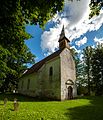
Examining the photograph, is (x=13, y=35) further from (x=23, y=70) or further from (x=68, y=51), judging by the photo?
(x=23, y=70)

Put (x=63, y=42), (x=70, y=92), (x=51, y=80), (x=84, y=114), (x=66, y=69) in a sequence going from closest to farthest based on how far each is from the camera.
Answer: (x=84, y=114)
(x=70, y=92)
(x=66, y=69)
(x=51, y=80)
(x=63, y=42)

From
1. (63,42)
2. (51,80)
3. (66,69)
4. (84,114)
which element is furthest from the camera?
(63,42)

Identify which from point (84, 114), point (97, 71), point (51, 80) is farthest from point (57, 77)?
point (97, 71)

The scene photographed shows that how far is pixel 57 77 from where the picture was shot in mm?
32688

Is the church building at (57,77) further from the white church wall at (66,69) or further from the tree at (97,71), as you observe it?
the tree at (97,71)

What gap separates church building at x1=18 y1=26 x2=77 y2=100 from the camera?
106 ft

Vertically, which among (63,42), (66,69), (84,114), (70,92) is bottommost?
(84,114)

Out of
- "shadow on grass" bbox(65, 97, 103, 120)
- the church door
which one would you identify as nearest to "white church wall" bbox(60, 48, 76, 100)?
the church door

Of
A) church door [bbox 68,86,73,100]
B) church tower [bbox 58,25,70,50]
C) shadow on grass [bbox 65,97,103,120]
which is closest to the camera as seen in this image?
shadow on grass [bbox 65,97,103,120]

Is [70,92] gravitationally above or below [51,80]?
below

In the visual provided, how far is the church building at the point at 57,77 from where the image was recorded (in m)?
32.2

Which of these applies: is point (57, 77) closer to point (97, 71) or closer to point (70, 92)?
point (70, 92)

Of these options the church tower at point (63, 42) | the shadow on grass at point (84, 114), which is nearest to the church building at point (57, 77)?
the church tower at point (63, 42)

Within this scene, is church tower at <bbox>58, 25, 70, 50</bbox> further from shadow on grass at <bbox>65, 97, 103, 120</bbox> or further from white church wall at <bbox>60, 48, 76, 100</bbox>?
shadow on grass at <bbox>65, 97, 103, 120</bbox>
